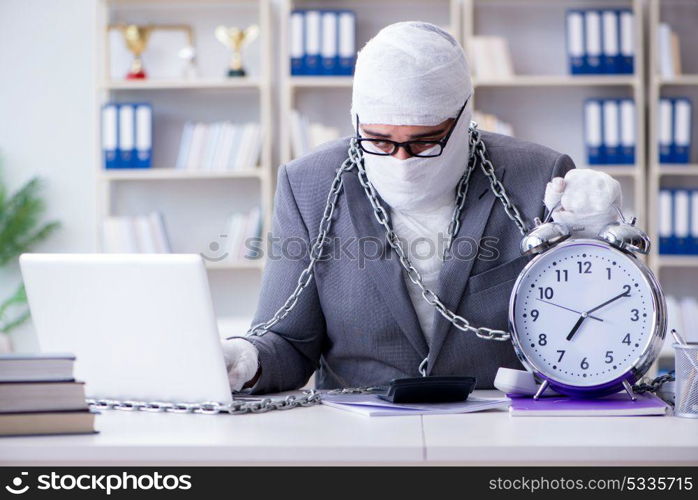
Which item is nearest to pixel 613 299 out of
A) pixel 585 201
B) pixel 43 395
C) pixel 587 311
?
pixel 587 311

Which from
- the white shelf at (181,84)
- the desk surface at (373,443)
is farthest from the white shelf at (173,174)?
the desk surface at (373,443)

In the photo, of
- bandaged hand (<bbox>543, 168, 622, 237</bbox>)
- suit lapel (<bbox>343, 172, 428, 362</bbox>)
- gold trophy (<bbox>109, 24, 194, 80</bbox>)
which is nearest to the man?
suit lapel (<bbox>343, 172, 428, 362</bbox>)

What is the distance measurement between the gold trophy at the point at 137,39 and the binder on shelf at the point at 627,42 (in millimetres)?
2276

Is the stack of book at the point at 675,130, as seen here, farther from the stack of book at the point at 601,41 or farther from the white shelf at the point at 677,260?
the white shelf at the point at 677,260

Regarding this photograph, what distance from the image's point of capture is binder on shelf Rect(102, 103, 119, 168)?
5.04 meters

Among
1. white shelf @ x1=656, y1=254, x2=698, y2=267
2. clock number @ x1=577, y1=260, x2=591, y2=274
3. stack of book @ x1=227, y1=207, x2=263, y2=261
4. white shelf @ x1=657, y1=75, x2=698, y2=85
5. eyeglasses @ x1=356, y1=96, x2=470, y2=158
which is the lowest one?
white shelf @ x1=656, y1=254, x2=698, y2=267

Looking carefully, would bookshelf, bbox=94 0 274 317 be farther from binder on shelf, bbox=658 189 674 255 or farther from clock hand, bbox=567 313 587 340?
clock hand, bbox=567 313 587 340

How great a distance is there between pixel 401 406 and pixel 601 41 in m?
3.80

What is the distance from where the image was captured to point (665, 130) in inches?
194

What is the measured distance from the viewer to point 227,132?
509 centimetres

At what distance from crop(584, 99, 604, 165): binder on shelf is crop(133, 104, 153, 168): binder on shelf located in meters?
2.24

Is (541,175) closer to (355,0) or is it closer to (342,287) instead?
(342,287)

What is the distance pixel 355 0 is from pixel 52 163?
74.8 inches
